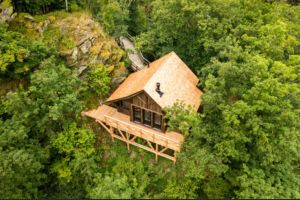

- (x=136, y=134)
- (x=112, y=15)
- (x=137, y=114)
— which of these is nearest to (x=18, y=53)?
(x=112, y=15)

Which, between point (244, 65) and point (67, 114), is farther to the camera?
point (67, 114)

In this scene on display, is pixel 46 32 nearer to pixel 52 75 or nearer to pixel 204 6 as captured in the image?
pixel 52 75

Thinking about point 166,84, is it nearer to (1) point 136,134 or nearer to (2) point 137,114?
(2) point 137,114

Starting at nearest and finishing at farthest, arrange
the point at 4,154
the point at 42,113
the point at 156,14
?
the point at 4,154, the point at 42,113, the point at 156,14

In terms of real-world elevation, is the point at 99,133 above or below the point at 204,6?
below

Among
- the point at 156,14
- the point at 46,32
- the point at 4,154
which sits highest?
the point at 156,14

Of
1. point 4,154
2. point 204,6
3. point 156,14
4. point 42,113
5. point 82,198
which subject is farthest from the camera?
point 156,14

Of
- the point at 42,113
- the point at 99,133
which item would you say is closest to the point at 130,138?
the point at 99,133

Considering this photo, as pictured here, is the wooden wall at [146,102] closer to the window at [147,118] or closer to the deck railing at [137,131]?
the window at [147,118]
